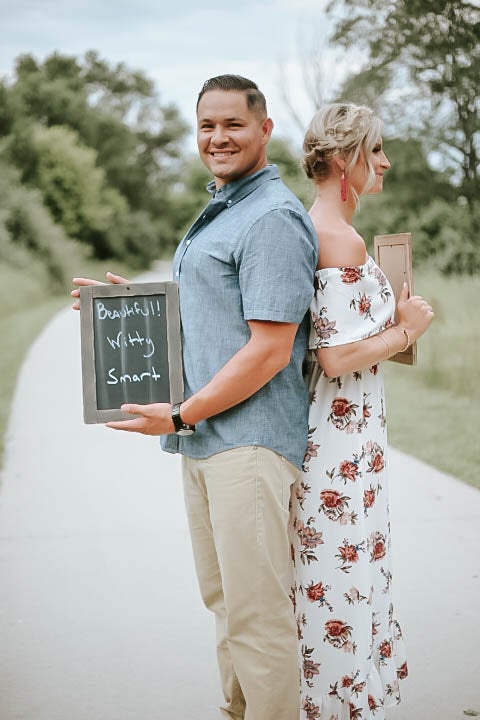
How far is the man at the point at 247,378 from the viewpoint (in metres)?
2.23

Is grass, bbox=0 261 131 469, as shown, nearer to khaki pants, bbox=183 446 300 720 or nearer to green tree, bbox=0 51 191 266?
khaki pants, bbox=183 446 300 720

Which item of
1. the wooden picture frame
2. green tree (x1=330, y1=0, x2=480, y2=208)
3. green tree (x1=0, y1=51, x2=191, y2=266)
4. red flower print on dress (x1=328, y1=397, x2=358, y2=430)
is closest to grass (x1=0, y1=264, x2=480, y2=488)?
green tree (x1=330, y1=0, x2=480, y2=208)

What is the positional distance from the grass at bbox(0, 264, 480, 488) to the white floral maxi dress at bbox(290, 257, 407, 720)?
3.87 meters

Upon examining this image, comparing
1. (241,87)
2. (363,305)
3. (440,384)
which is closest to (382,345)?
(363,305)

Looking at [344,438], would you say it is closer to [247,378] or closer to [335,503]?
[335,503]

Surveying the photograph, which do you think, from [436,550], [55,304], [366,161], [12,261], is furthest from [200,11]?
[12,261]

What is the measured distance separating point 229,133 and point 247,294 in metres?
0.47

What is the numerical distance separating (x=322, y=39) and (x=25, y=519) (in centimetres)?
1078

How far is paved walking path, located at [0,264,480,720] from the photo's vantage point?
10.4ft

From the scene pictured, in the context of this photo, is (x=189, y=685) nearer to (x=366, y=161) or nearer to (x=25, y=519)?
(x=366, y=161)

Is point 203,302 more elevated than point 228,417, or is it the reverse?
point 203,302

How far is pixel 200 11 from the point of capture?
910cm

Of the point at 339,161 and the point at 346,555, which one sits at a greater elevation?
the point at 339,161

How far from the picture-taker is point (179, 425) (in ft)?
7.68
